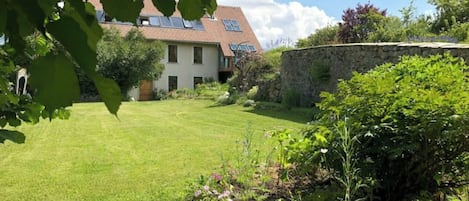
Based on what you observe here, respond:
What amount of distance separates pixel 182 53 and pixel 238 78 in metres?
8.73

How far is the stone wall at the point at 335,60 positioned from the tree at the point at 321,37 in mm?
7221

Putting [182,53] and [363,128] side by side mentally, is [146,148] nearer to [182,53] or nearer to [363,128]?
[363,128]

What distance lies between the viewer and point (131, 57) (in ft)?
77.3

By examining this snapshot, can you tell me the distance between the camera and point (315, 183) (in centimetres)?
425

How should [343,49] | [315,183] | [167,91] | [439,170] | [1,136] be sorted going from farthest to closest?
1. [167,91]
2. [343,49]
3. [315,183]
4. [439,170]
5. [1,136]

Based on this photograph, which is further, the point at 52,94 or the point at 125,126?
the point at 125,126

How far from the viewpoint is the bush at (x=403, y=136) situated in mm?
3219

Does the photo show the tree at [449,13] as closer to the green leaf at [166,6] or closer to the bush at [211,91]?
the bush at [211,91]

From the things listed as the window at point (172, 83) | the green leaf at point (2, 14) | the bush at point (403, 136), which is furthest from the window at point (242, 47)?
the green leaf at point (2, 14)

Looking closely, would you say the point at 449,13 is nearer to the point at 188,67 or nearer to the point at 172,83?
the point at 188,67

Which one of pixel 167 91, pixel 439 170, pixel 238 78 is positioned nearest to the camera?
pixel 439 170

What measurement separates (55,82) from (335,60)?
41.6 ft

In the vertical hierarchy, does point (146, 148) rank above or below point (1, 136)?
below

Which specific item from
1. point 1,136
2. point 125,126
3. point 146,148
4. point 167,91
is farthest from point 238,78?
point 1,136
